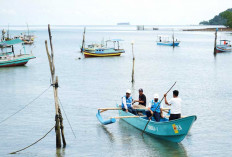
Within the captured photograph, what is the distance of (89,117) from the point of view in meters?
22.8

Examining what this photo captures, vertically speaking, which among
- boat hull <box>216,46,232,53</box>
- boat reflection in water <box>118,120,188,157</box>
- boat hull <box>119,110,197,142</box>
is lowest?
boat reflection in water <box>118,120,188,157</box>

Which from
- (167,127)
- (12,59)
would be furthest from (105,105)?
(12,59)

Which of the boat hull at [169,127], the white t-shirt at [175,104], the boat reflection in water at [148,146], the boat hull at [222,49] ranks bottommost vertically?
the boat reflection in water at [148,146]

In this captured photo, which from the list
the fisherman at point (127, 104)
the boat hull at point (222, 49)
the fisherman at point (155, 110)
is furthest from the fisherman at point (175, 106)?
the boat hull at point (222, 49)

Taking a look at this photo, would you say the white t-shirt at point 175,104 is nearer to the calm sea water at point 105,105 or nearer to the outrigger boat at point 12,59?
the calm sea water at point 105,105

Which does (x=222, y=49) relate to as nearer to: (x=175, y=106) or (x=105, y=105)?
(x=105, y=105)

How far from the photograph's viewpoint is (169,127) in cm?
1630

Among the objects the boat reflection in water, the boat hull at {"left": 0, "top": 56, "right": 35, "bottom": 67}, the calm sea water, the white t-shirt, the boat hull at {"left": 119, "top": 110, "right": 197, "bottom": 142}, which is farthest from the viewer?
the boat hull at {"left": 0, "top": 56, "right": 35, "bottom": 67}

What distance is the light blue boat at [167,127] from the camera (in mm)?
15305

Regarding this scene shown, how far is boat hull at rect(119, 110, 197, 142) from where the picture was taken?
15298 mm

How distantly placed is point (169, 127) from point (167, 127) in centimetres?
13

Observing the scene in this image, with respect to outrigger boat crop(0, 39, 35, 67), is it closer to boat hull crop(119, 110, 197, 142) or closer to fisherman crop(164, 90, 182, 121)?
boat hull crop(119, 110, 197, 142)

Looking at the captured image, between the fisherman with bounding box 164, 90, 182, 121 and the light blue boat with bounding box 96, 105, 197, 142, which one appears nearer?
the light blue boat with bounding box 96, 105, 197, 142

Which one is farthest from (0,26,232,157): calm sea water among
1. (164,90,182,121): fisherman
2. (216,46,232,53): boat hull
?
(216,46,232,53): boat hull
